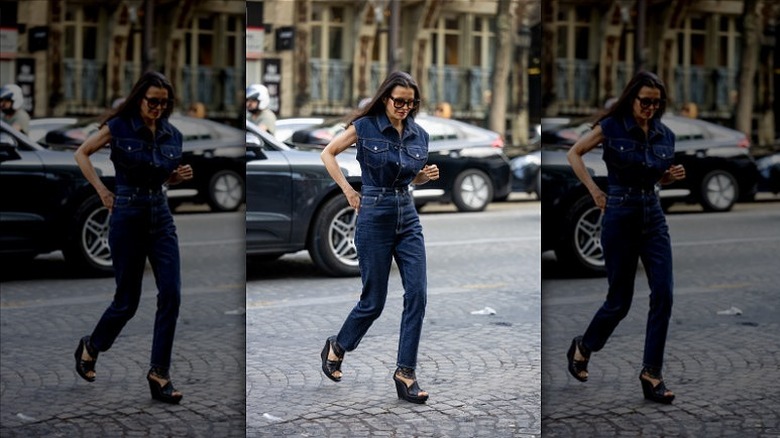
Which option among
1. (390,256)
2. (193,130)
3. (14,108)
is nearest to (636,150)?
(390,256)

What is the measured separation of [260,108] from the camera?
7.80 metres

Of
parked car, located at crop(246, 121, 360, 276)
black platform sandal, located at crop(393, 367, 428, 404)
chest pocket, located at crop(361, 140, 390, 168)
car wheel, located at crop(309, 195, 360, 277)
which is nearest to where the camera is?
chest pocket, located at crop(361, 140, 390, 168)

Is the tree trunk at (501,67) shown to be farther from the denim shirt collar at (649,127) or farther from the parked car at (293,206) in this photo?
the denim shirt collar at (649,127)

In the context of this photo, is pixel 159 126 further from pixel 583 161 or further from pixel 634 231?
pixel 634 231

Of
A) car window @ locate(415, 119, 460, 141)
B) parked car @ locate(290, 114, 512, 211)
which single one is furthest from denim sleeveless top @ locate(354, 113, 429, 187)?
car window @ locate(415, 119, 460, 141)

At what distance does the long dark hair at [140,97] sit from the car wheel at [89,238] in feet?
1.13

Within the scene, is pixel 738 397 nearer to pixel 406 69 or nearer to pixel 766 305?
pixel 766 305

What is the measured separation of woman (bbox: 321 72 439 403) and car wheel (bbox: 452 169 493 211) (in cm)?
473

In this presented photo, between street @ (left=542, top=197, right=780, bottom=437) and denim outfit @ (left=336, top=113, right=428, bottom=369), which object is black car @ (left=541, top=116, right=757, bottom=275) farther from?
denim outfit @ (left=336, top=113, right=428, bottom=369)

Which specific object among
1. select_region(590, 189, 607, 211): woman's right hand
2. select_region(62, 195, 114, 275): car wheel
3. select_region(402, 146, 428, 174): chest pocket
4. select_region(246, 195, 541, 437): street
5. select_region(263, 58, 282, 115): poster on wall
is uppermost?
select_region(263, 58, 282, 115): poster on wall

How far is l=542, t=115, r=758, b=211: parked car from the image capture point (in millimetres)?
4777

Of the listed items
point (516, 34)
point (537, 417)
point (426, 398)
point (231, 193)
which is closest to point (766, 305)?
point (537, 417)

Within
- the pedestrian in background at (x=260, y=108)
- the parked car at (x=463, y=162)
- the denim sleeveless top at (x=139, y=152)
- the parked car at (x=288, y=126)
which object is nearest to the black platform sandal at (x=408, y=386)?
the denim sleeveless top at (x=139, y=152)

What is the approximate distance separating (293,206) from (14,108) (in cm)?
334
